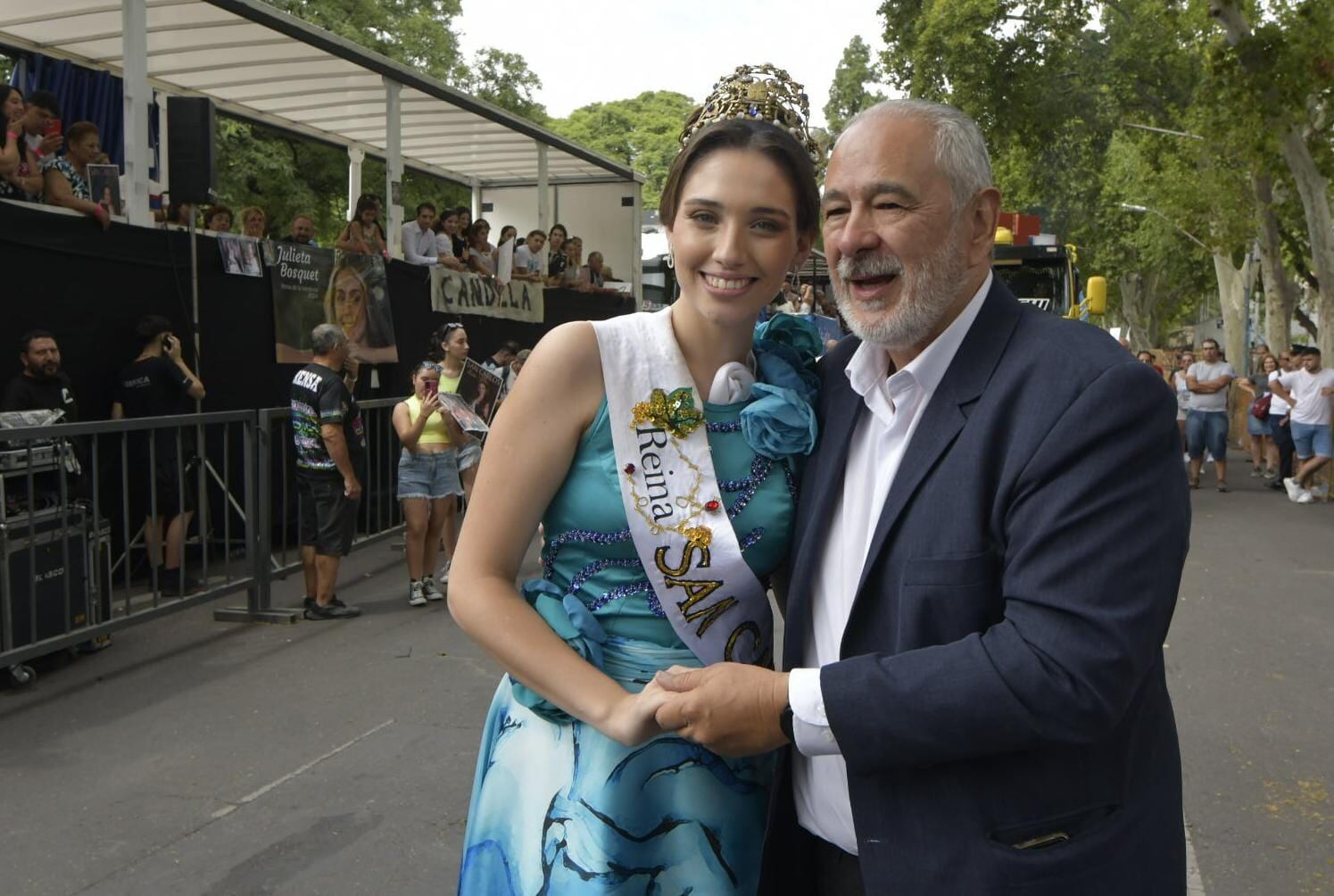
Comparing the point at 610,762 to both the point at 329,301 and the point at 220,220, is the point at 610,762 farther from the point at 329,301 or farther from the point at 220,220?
the point at 220,220

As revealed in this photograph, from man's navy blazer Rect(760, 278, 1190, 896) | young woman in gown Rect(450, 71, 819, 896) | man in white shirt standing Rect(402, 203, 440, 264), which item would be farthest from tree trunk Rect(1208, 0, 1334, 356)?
man's navy blazer Rect(760, 278, 1190, 896)

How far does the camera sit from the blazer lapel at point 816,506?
186 cm

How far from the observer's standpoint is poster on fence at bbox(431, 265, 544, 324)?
39.8 ft

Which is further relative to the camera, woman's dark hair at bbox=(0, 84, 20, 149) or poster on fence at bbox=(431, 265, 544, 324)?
poster on fence at bbox=(431, 265, 544, 324)

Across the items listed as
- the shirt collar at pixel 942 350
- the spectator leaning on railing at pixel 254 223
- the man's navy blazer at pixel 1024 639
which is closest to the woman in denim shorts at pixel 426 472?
the spectator leaning on railing at pixel 254 223

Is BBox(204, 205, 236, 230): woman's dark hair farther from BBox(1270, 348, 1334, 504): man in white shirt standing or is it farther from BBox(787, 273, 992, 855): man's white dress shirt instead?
BBox(1270, 348, 1334, 504): man in white shirt standing

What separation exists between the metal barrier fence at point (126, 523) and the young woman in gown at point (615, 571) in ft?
14.2

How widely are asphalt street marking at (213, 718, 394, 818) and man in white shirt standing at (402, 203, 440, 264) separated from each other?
7601mm

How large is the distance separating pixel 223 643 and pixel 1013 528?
6143mm

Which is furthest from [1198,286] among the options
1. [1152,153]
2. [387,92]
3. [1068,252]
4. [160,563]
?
[160,563]

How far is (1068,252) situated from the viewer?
15828mm

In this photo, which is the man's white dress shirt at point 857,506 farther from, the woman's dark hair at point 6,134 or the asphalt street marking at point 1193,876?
the woman's dark hair at point 6,134

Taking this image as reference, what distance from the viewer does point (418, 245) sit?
1251 cm

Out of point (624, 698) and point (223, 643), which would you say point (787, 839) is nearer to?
point (624, 698)
